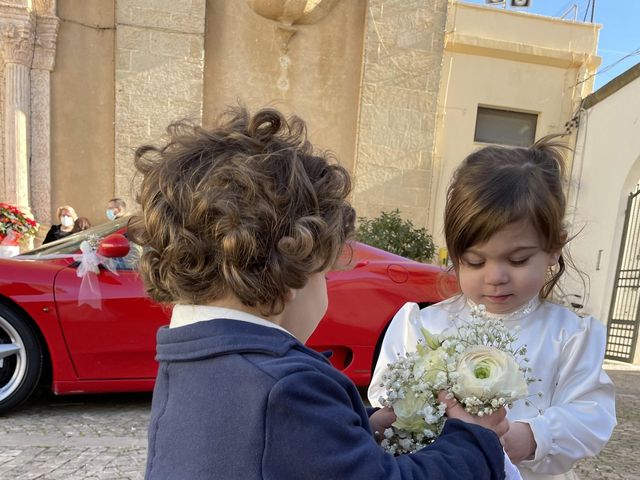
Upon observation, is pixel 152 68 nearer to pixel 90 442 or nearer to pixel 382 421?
pixel 90 442

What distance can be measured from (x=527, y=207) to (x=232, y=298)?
33.0 inches

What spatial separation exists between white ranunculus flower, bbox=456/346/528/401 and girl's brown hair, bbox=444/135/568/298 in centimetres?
50

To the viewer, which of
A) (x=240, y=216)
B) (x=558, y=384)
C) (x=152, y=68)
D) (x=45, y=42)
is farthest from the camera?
(x=152, y=68)

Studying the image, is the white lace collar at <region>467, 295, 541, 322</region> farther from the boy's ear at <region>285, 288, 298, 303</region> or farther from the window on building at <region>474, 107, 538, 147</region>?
the window on building at <region>474, 107, 538, 147</region>

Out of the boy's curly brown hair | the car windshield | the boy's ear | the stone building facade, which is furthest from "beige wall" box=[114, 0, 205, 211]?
the boy's ear

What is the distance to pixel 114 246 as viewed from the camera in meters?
3.03

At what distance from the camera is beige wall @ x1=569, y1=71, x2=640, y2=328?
7.18 m

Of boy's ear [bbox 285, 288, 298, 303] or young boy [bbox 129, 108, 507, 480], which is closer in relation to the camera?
young boy [bbox 129, 108, 507, 480]

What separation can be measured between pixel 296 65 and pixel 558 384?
28.3 ft

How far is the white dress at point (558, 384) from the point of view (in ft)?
3.58

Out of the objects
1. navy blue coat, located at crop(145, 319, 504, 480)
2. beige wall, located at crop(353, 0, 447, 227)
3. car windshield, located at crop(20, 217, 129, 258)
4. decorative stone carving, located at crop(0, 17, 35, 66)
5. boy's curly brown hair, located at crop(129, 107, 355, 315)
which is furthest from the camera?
beige wall, located at crop(353, 0, 447, 227)

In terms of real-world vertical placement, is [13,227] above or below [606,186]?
below

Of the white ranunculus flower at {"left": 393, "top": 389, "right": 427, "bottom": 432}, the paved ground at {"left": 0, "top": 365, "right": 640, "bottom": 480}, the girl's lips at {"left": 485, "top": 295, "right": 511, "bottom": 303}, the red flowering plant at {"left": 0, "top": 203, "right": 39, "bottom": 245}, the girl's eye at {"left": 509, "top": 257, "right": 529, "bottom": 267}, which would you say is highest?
the girl's eye at {"left": 509, "top": 257, "right": 529, "bottom": 267}

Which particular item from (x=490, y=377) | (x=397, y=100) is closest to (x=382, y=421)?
(x=490, y=377)
